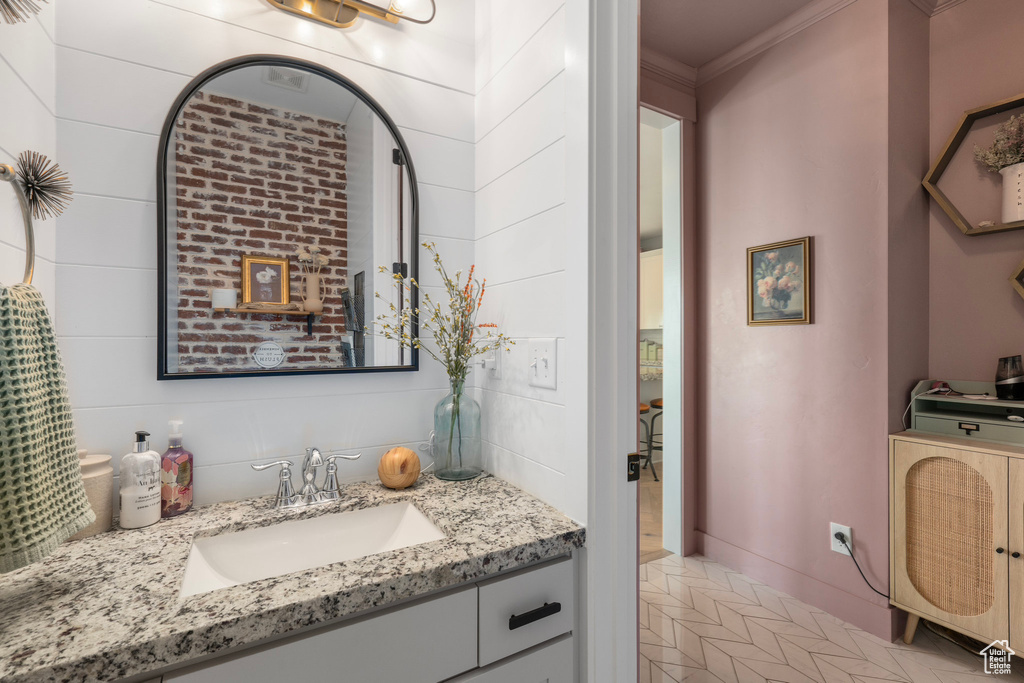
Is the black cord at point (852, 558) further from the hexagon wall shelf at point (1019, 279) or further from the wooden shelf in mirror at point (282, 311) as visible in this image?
the wooden shelf in mirror at point (282, 311)

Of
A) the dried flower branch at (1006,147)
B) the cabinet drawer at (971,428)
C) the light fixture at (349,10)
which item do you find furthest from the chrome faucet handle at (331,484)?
the dried flower branch at (1006,147)

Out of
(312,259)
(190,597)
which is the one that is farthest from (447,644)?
(312,259)

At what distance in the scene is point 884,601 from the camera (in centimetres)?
193

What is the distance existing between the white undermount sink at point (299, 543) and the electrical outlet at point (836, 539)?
1.89 meters

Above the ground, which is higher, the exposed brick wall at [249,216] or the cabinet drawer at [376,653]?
the exposed brick wall at [249,216]

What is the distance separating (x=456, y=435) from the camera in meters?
1.31

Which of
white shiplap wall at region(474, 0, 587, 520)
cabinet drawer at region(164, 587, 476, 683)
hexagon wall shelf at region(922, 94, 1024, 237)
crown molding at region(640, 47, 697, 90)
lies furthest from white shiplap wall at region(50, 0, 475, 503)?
hexagon wall shelf at region(922, 94, 1024, 237)

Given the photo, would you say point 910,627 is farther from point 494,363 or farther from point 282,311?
point 282,311

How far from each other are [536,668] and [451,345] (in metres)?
0.77

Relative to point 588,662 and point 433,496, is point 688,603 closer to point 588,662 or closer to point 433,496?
point 588,662

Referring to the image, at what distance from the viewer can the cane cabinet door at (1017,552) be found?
5.21 feet

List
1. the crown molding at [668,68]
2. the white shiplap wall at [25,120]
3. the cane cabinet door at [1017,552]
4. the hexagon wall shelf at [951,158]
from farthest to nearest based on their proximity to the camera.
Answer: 1. the crown molding at [668,68]
2. the hexagon wall shelf at [951,158]
3. the cane cabinet door at [1017,552]
4. the white shiplap wall at [25,120]

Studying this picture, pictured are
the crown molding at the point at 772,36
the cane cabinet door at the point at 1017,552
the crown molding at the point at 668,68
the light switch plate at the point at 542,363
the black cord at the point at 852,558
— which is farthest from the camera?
the crown molding at the point at 668,68

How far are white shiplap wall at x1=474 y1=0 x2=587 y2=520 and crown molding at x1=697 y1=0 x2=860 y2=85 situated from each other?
1.66 m
